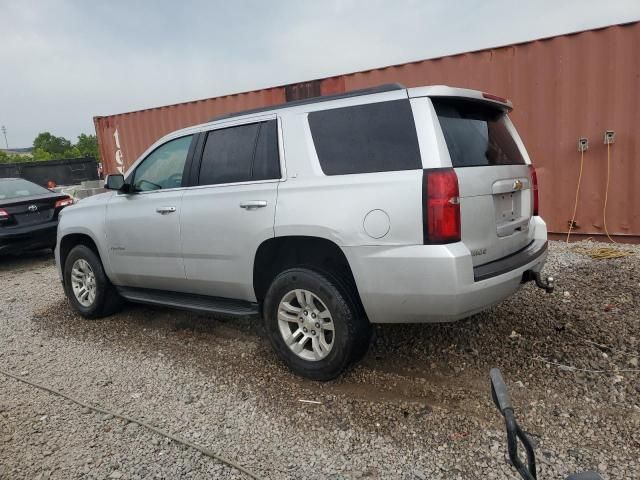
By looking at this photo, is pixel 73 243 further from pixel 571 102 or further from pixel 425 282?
pixel 571 102

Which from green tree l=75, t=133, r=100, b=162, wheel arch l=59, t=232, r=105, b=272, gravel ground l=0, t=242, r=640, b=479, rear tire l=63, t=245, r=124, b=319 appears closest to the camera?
gravel ground l=0, t=242, r=640, b=479

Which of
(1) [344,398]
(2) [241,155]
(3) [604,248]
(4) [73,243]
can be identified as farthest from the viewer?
(3) [604,248]

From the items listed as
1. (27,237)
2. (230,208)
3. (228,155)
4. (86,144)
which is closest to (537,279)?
(230,208)

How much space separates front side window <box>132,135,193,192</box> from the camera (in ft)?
12.4

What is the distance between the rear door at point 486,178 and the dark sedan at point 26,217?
6.98 m

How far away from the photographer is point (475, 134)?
2.87 meters

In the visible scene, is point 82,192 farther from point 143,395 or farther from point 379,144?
point 379,144

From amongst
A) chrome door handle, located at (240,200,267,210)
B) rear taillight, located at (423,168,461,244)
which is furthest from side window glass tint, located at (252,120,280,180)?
rear taillight, located at (423,168,461,244)

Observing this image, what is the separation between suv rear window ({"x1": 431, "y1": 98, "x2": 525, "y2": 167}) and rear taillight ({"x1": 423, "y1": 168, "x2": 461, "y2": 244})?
0.58 feet

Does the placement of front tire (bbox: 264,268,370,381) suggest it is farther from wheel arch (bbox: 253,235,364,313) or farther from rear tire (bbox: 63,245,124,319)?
rear tire (bbox: 63,245,124,319)

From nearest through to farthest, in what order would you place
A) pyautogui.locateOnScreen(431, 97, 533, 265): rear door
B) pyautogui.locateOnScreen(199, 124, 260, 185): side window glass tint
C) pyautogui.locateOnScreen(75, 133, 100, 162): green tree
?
pyautogui.locateOnScreen(431, 97, 533, 265): rear door < pyautogui.locateOnScreen(199, 124, 260, 185): side window glass tint < pyautogui.locateOnScreen(75, 133, 100, 162): green tree

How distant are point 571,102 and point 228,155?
512cm

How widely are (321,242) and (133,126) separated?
9206 millimetres

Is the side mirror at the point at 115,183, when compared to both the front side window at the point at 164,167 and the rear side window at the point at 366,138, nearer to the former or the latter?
the front side window at the point at 164,167
